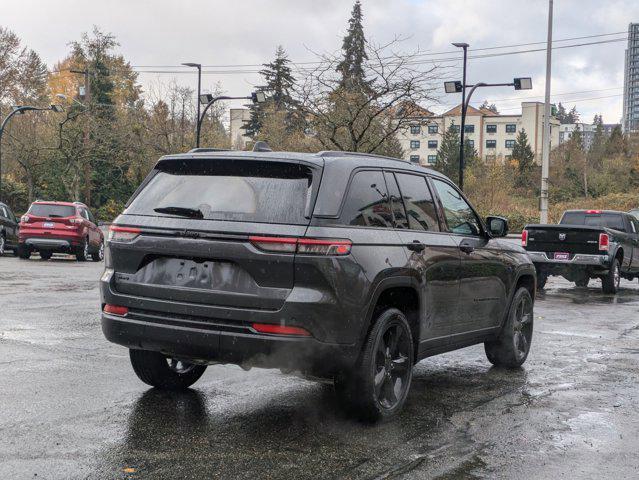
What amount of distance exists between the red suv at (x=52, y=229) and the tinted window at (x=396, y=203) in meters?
18.0

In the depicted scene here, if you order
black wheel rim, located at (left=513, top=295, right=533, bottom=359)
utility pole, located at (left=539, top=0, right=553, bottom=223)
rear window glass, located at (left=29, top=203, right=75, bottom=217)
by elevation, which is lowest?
black wheel rim, located at (left=513, top=295, right=533, bottom=359)

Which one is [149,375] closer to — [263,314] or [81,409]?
[81,409]

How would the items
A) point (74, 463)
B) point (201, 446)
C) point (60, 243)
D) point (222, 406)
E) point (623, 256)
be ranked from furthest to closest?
point (60, 243)
point (623, 256)
point (222, 406)
point (201, 446)
point (74, 463)

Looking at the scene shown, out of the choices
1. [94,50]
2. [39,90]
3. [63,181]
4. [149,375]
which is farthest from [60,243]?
[94,50]

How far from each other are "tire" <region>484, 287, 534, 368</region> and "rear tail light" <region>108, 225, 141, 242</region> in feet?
12.5

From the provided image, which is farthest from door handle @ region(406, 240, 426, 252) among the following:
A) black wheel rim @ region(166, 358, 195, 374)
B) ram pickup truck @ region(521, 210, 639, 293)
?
ram pickup truck @ region(521, 210, 639, 293)

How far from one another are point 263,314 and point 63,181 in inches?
1899

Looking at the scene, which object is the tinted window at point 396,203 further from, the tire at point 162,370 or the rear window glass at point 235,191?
the tire at point 162,370

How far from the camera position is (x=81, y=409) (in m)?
5.59

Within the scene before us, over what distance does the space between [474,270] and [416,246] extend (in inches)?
47.9

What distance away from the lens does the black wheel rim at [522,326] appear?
7.95 m

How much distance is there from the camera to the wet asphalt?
4496 millimetres

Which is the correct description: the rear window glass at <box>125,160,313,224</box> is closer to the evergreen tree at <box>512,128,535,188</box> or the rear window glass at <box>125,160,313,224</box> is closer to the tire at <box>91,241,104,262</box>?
the tire at <box>91,241,104,262</box>

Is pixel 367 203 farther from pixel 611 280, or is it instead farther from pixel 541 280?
pixel 611 280
